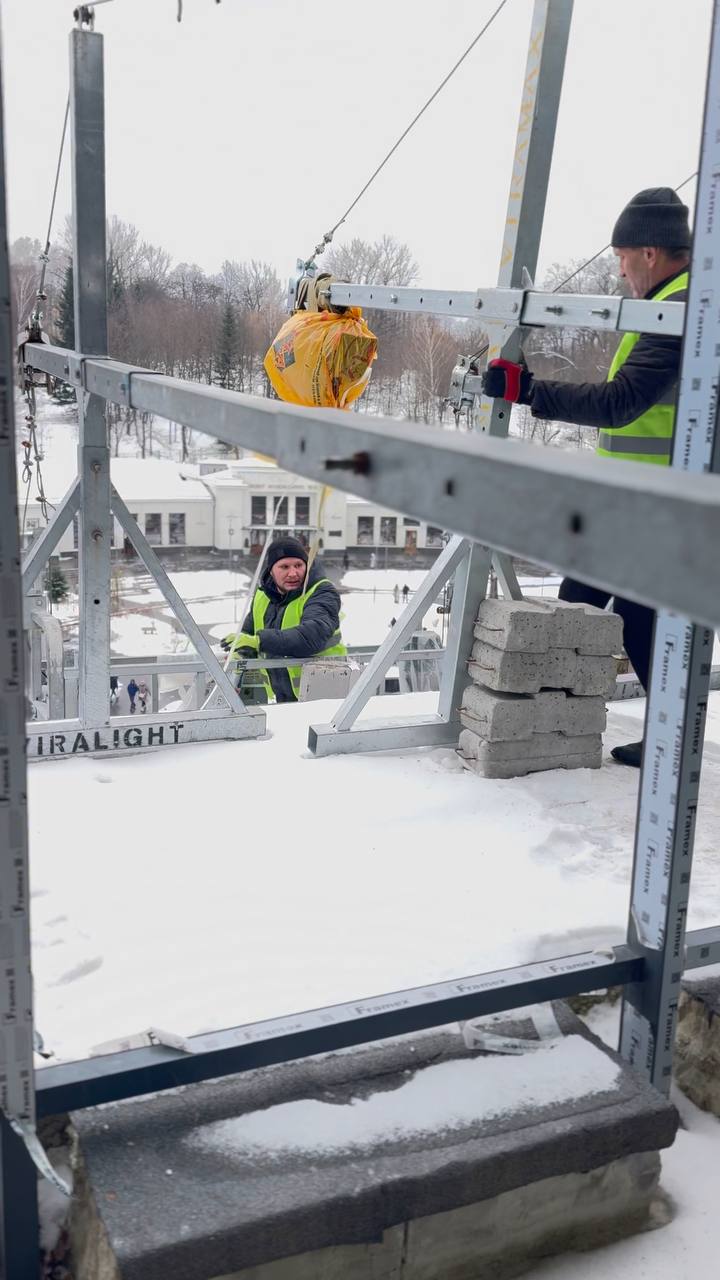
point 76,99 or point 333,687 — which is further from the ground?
point 76,99

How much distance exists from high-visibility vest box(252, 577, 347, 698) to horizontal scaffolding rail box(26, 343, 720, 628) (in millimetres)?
5165

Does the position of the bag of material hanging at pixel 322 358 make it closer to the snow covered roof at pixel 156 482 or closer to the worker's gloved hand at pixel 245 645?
the worker's gloved hand at pixel 245 645

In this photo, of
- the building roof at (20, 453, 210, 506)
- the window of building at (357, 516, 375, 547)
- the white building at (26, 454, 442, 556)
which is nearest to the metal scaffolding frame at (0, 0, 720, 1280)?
the white building at (26, 454, 442, 556)

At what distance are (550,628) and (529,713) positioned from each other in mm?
356

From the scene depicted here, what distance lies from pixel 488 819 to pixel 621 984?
4.23 feet

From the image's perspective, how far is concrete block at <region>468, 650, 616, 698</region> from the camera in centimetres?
404

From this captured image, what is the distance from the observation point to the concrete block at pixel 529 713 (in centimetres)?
409

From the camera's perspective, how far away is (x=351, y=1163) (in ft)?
6.75

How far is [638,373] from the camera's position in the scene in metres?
3.63

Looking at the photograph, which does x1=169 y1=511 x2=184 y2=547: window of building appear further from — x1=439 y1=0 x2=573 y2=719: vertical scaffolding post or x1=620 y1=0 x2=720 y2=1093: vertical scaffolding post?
x1=620 y1=0 x2=720 y2=1093: vertical scaffolding post

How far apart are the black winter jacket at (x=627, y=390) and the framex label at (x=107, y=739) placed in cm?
198

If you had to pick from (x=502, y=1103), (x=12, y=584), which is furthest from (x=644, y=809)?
(x=12, y=584)

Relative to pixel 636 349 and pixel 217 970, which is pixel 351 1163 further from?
Result: pixel 636 349

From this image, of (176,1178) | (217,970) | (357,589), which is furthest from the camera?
(357,589)
